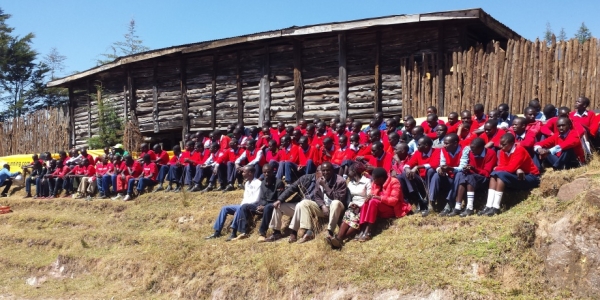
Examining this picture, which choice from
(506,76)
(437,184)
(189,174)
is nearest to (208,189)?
(189,174)

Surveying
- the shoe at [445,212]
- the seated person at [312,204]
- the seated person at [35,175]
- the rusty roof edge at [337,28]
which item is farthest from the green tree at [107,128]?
the shoe at [445,212]

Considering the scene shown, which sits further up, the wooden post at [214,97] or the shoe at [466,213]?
the wooden post at [214,97]

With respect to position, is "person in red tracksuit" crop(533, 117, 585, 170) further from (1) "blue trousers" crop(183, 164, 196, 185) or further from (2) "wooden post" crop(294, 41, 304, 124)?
(2) "wooden post" crop(294, 41, 304, 124)

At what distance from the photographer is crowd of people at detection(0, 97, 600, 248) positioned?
7543 mm

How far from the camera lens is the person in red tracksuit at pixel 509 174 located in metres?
7.17

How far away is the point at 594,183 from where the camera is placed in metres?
6.22

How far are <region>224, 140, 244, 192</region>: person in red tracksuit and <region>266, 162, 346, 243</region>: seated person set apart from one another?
2805 mm

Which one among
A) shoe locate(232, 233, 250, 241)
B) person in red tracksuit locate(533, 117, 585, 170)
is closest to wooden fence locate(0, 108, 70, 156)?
shoe locate(232, 233, 250, 241)

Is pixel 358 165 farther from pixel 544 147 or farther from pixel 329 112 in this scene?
pixel 329 112

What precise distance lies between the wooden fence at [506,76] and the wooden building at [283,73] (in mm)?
431

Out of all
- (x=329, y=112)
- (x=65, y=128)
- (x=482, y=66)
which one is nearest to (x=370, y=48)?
(x=329, y=112)

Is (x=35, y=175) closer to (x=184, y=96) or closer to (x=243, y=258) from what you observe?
(x=184, y=96)

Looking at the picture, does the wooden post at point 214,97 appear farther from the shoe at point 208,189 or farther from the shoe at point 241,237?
the shoe at point 241,237

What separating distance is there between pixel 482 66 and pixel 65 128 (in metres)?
18.5
